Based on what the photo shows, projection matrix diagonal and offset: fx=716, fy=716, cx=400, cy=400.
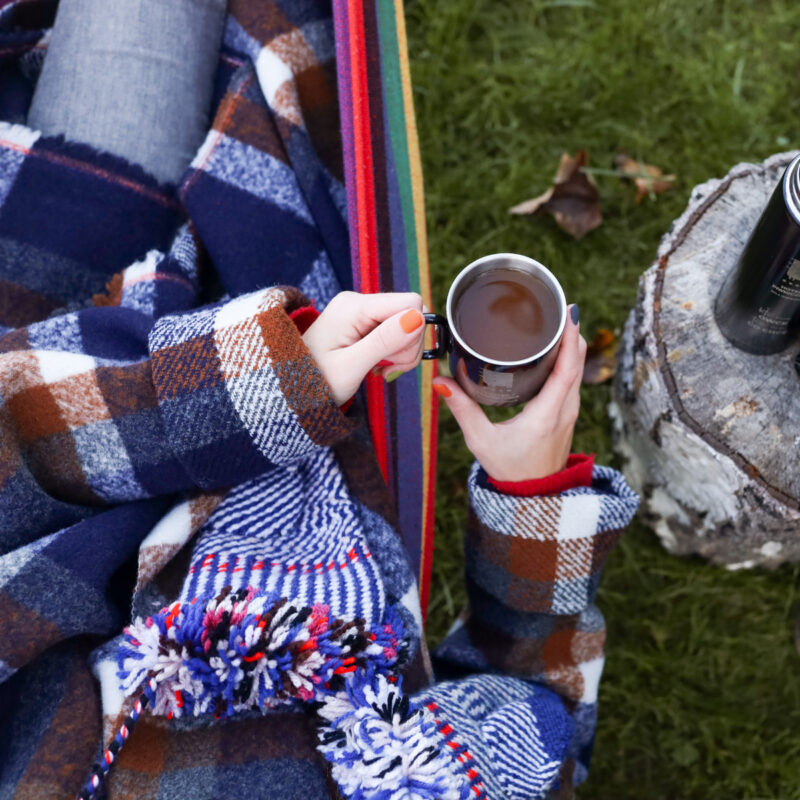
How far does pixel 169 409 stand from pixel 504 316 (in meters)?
0.54

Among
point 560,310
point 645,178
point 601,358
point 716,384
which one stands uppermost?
point 560,310

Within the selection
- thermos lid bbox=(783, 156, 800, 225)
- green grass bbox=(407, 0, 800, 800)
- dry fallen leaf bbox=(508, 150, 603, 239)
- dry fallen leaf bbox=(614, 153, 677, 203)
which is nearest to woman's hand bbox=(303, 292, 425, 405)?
thermos lid bbox=(783, 156, 800, 225)

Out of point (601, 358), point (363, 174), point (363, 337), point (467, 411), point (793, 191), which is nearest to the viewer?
point (793, 191)

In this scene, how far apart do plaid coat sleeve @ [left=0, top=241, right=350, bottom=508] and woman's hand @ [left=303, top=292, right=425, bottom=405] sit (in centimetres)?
3

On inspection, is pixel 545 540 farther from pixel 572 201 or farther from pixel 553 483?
pixel 572 201

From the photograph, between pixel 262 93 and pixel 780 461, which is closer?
pixel 780 461

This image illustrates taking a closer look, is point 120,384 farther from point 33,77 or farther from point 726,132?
point 726,132

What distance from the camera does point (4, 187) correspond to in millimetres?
1389

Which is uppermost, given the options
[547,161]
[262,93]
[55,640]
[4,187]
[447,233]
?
[262,93]

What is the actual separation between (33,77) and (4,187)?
0.38 metres

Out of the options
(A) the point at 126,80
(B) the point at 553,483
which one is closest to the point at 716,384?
(B) the point at 553,483

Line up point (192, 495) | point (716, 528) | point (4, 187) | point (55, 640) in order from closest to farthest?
point (55, 640)
point (192, 495)
point (4, 187)
point (716, 528)

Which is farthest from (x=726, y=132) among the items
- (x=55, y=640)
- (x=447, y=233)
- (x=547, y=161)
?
(x=55, y=640)

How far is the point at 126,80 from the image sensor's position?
1454 millimetres
